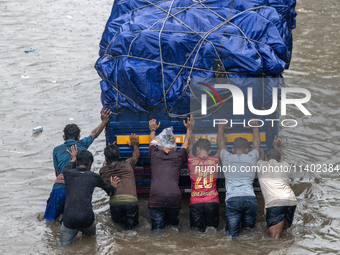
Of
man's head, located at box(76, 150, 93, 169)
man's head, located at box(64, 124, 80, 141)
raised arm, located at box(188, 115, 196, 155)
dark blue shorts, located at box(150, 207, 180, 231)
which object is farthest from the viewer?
man's head, located at box(64, 124, 80, 141)

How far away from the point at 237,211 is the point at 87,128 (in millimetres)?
4036

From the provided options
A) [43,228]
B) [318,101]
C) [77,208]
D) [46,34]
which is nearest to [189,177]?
[77,208]

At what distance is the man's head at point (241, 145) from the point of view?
5340 mm

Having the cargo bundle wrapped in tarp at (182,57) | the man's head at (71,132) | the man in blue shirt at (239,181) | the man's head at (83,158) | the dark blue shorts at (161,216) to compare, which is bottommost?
the dark blue shorts at (161,216)

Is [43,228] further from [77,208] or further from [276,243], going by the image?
[276,243]

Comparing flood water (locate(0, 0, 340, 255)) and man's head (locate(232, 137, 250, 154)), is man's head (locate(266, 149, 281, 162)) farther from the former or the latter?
flood water (locate(0, 0, 340, 255))

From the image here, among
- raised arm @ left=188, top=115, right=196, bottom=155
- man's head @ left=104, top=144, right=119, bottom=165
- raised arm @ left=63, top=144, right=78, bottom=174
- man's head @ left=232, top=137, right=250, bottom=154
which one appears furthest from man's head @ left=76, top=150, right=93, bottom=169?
man's head @ left=232, top=137, right=250, bottom=154

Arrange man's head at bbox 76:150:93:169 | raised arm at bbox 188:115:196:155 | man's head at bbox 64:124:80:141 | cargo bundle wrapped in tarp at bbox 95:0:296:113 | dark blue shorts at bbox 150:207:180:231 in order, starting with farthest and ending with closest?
man's head at bbox 64:124:80:141 → raised arm at bbox 188:115:196:155 → cargo bundle wrapped in tarp at bbox 95:0:296:113 → dark blue shorts at bbox 150:207:180:231 → man's head at bbox 76:150:93:169

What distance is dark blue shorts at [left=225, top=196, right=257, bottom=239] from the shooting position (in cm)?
507

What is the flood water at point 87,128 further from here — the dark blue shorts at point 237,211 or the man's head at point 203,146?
the man's head at point 203,146

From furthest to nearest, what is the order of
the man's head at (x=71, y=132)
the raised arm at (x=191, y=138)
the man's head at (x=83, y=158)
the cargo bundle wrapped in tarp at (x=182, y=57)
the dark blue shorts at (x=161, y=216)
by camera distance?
1. the man's head at (x=71, y=132)
2. the raised arm at (x=191, y=138)
3. the cargo bundle wrapped in tarp at (x=182, y=57)
4. the dark blue shorts at (x=161, y=216)
5. the man's head at (x=83, y=158)

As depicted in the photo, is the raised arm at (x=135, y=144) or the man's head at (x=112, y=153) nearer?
the man's head at (x=112, y=153)

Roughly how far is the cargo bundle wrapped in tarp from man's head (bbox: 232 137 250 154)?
489 mm

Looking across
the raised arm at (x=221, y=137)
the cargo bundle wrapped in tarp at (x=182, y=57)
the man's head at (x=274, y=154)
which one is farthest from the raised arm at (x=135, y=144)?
the man's head at (x=274, y=154)
